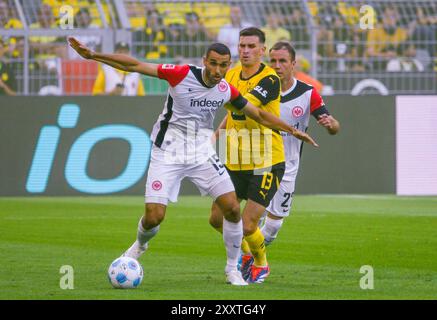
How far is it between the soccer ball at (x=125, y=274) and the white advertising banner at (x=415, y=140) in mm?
12384

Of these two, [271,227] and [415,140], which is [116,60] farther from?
[415,140]

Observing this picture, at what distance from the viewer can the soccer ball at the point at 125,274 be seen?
31.2 feet

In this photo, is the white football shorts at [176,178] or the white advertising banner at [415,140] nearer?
the white football shorts at [176,178]

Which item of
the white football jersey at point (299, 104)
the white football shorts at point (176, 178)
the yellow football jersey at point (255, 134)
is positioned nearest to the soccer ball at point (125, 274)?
the white football shorts at point (176, 178)

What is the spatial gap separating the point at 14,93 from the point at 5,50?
879 mm

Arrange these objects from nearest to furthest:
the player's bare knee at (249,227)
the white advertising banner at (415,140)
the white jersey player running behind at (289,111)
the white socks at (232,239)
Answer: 1. the white socks at (232,239)
2. the player's bare knee at (249,227)
3. the white jersey player running behind at (289,111)
4. the white advertising banner at (415,140)

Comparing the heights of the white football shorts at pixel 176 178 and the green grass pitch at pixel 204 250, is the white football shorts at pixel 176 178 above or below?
above

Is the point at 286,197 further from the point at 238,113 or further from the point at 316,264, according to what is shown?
the point at 238,113

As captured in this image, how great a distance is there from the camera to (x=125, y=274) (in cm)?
952

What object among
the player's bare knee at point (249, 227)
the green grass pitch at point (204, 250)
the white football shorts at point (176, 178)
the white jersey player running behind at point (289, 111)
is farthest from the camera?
the white jersey player running behind at point (289, 111)

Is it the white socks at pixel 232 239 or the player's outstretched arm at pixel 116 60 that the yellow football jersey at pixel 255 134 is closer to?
the white socks at pixel 232 239

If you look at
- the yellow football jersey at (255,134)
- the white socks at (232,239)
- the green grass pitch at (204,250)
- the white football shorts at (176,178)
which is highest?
the yellow football jersey at (255,134)

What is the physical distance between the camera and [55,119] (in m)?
20.5

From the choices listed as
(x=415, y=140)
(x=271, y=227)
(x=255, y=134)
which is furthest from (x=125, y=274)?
(x=415, y=140)
